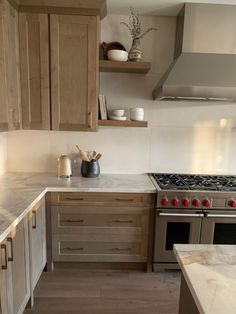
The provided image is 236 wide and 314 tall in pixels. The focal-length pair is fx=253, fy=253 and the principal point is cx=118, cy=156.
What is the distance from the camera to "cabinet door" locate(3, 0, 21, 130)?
2.03 meters

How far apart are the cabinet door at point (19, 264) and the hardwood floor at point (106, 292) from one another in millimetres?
294

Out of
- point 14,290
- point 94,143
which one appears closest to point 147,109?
point 94,143

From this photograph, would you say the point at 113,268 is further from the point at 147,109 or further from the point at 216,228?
the point at 147,109

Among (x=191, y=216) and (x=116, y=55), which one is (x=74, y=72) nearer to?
(x=116, y=55)

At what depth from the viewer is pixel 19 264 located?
5.43 feet

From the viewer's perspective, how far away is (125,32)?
2.57 metres

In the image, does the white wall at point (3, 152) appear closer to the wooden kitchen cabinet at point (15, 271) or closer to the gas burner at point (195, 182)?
the wooden kitchen cabinet at point (15, 271)

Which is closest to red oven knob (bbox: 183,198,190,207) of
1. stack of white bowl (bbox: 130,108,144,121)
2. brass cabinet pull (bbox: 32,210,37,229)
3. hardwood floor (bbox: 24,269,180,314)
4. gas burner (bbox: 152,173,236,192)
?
gas burner (bbox: 152,173,236,192)

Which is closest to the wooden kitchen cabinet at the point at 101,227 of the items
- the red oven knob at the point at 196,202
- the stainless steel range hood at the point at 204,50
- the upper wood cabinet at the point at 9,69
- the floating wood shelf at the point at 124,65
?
the red oven knob at the point at 196,202

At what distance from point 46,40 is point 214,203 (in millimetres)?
2078

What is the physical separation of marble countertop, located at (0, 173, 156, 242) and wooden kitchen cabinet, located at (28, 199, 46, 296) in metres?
0.11

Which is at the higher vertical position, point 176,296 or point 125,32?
point 125,32

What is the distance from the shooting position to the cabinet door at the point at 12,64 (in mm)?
2025

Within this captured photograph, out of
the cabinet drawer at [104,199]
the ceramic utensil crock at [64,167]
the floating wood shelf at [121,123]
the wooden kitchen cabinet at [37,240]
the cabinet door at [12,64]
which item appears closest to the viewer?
the wooden kitchen cabinet at [37,240]
